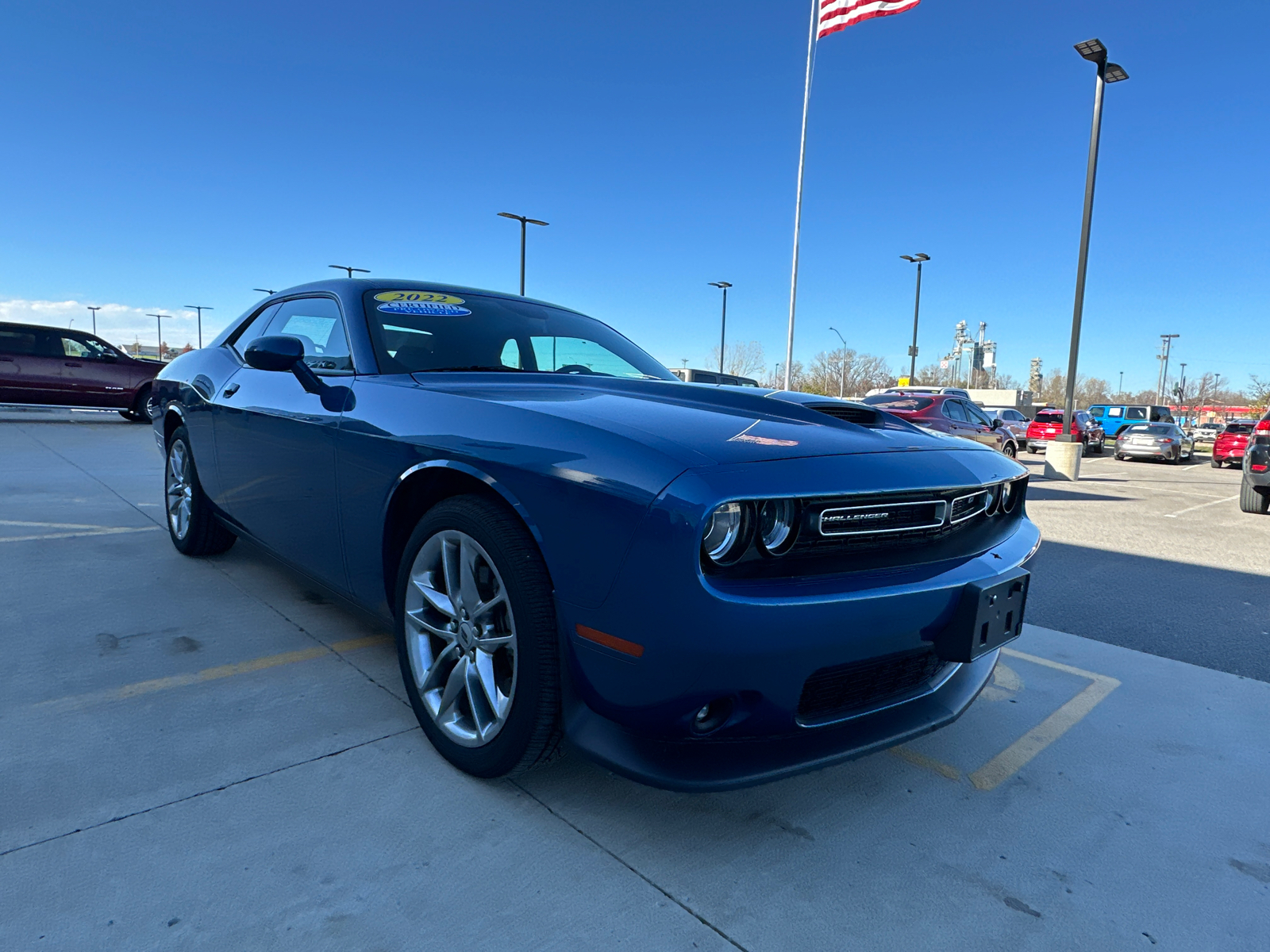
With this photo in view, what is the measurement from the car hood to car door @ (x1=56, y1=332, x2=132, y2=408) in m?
14.1

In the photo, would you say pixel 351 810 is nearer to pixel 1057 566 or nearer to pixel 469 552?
pixel 469 552

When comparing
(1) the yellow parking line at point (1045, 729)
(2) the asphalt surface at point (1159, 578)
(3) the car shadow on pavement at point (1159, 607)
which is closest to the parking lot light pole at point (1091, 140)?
(2) the asphalt surface at point (1159, 578)

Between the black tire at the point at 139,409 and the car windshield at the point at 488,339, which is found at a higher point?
the car windshield at the point at 488,339

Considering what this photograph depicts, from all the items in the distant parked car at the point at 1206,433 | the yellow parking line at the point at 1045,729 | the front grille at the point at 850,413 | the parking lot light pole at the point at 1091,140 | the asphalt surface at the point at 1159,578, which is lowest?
the distant parked car at the point at 1206,433

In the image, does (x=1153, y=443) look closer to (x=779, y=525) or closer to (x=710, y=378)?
(x=710, y=378)

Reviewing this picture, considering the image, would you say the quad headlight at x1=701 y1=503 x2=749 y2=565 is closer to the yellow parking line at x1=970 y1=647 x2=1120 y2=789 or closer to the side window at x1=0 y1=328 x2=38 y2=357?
the yellow parking line at x1=970 y1=647 x2=1120 y2=789

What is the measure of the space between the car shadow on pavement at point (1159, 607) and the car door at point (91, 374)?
14.8m

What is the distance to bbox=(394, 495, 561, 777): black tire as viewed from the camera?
5.89ft

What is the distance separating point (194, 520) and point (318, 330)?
164cm

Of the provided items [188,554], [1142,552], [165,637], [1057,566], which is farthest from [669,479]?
[1142,552]

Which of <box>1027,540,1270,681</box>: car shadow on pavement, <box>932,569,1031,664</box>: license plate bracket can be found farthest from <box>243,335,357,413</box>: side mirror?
<box>1027,540,1270,681</box>: car shadow on pavement

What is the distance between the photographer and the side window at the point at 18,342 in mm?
12688

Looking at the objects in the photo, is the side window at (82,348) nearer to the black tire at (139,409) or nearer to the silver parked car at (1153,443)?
the black tire at (139,409)

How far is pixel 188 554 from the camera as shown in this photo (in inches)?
166
